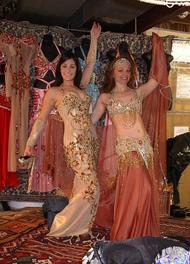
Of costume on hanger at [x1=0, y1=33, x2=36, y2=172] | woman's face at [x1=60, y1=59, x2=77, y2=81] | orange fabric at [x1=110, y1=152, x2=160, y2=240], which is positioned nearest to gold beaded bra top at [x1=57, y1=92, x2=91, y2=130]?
woman's face at [x1=60, y1=59, x2=77, y2=81]

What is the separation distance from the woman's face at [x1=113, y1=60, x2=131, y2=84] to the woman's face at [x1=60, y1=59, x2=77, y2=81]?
386 mm

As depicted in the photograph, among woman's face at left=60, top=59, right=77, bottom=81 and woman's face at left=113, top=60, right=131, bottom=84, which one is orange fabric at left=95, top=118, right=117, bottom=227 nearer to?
woman's face at left=113, top=60, right=131, bottom=84

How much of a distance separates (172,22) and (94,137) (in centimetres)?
235

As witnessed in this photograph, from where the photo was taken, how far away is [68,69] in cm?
349

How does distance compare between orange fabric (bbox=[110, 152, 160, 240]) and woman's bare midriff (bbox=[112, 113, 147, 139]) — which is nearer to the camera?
orange fabric (bbox=[110, 152, 160, 240])

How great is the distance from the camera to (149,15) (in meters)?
4.31

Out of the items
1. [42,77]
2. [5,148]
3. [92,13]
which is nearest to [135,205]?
[5,148]

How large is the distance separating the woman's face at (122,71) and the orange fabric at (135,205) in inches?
24.2

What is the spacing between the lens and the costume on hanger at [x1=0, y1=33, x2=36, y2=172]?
4.17 metres

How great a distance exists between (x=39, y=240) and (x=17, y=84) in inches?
64.3

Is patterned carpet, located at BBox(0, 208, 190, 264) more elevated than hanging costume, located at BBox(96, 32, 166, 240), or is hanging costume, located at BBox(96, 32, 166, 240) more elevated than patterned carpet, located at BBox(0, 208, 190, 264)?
hanging costume, located at BBox(96, 32, 166, 240)

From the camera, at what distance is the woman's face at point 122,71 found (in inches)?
130

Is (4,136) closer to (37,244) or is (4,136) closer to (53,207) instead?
(53,207)

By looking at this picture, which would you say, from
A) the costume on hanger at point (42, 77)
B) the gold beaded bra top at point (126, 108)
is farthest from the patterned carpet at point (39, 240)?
the gold beaded bra top at point (126, 108)
